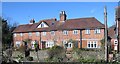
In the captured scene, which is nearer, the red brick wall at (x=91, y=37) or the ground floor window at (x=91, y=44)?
the red brick wall at (x=91, y=37)

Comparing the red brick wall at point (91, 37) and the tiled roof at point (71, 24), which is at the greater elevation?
the tiled roof at point (71, 24)

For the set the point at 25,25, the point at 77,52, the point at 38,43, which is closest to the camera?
the point at 77,52

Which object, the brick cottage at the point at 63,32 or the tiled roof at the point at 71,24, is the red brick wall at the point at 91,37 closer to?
the brick cottage at the point at 63,32

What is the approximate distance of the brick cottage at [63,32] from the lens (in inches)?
677

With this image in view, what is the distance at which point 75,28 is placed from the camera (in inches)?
694

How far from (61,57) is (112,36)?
406 inches

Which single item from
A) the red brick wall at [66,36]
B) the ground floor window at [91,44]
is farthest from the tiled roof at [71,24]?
the ground floor window at [91,44]

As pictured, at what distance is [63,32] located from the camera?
59.5 feet

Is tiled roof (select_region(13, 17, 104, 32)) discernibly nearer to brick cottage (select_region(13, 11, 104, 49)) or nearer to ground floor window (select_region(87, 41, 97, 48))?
brick cottage (select_region(13, 11, 104, 49))

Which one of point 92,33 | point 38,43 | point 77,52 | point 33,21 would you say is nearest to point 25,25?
point 33,21

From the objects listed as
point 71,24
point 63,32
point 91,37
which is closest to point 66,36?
point 63,32

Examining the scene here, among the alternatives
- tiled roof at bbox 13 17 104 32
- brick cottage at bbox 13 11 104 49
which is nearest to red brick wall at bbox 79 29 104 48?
brick cottage at bbox 13 11 104 49

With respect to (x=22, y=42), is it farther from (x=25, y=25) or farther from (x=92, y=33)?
(x=92, y=33)

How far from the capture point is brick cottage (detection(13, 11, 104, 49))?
17.2 meters
